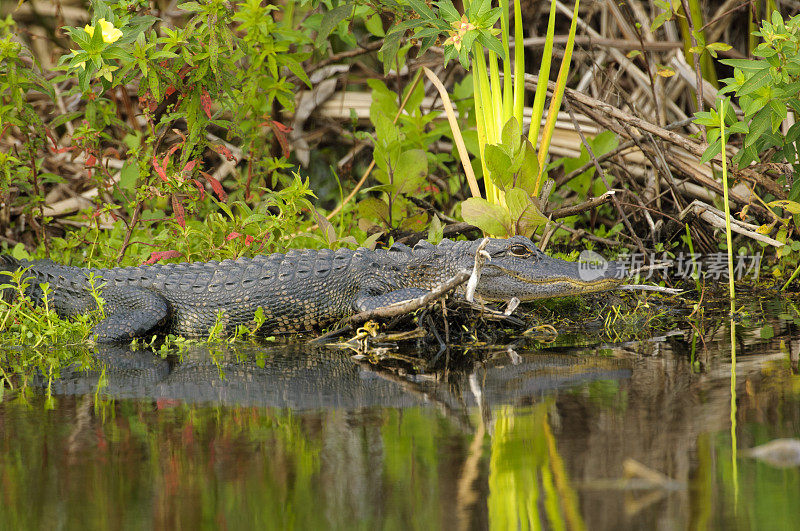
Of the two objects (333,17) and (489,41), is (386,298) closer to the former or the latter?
(489,41)

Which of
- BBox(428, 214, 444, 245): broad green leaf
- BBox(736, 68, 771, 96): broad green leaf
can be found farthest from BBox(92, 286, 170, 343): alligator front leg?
BBox(736, 68, 771, 96): broad green leaf

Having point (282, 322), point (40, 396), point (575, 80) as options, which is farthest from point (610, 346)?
point (575, 80)

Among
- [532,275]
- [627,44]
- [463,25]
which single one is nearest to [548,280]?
[532,275]

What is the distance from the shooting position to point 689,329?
425cm

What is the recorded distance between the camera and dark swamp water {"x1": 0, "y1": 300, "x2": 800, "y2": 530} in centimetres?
200

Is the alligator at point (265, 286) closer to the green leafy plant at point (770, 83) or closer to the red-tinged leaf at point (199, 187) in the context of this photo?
the red-tinged leaf at point (199, 187)

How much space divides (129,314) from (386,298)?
1.49m

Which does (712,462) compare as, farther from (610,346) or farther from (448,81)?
(448,81)

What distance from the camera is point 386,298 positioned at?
446 centimetres

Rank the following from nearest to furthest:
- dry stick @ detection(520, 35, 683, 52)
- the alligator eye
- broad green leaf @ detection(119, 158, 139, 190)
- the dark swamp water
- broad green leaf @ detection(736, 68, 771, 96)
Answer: the dark swamp water < broad green leaf @ detection(736, 68, 771, 96) < the alligator eye < broad green leaf @ detection(119, 158, 139, 190) < dry stick @ detection(520, 35, 683, 52)

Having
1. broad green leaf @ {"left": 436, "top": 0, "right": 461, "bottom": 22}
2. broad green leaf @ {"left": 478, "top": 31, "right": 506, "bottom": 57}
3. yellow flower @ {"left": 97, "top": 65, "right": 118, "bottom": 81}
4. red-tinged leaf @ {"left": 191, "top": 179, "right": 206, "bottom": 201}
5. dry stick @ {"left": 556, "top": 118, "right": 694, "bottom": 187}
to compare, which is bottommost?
red-tinged leaf @ {"left": 191, "top": 179, "right": 206, "bottom": 201}

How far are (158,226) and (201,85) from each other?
1836 millimetres

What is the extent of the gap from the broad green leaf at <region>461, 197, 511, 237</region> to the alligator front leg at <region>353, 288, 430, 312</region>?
59 centimetres

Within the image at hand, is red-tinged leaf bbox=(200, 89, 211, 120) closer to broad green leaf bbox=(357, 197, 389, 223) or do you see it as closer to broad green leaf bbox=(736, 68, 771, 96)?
broad green leaf bbox=(357, 197, 389, 223)
